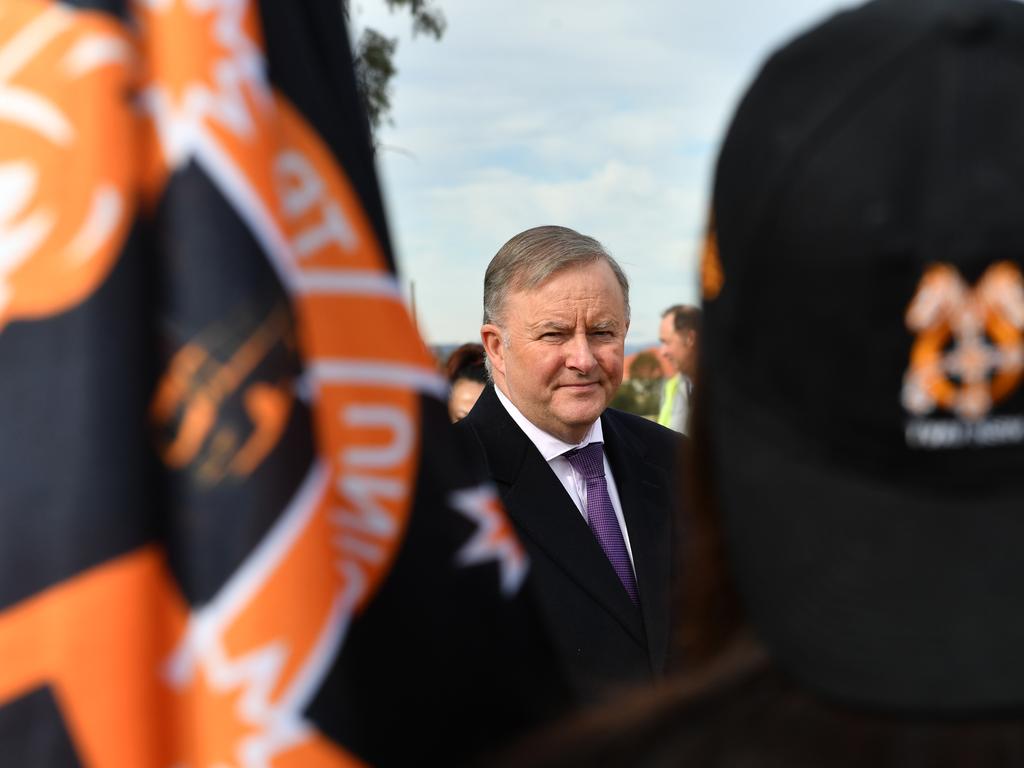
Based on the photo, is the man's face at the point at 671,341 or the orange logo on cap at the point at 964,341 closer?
the orange logo on cap at the point at 964,341

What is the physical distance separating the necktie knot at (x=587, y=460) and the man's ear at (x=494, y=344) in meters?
0.46

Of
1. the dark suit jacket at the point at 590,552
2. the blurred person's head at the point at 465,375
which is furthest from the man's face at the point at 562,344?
the blurred person's head at the point at 465,375

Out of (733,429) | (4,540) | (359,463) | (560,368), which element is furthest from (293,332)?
(560,368)

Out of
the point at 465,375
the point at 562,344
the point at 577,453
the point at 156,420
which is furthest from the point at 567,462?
the point at 156,420

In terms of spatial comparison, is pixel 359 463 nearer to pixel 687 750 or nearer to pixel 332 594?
pixel 332 594

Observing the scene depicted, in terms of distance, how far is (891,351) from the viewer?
663 millimetres

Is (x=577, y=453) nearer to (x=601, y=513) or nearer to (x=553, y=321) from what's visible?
(x=601, y=513)

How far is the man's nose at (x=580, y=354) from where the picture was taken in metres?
3.53

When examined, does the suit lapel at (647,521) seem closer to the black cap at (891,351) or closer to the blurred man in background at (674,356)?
the black cap at (891,351)

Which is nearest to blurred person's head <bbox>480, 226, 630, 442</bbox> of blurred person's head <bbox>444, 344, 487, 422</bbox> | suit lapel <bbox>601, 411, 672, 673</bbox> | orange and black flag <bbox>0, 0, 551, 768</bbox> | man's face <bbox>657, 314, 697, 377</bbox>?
suit lapel <bbox>601, 411, 672, 673</bbox>

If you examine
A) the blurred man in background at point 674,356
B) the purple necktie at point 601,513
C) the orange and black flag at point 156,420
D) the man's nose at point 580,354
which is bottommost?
the blurred man in background at point 674,356

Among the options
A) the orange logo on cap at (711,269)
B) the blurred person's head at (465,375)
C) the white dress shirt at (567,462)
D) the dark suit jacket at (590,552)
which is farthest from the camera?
the blurred person's head at (465,375)

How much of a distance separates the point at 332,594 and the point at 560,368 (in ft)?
8.39

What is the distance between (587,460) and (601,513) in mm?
211
